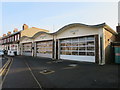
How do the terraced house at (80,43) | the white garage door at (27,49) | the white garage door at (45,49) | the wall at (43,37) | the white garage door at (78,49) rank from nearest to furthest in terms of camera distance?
the terraced house at (80,43) < the white garage door at (78,49) < the wall at (43,37) < the white garage door at (45,49) < the white garage door at (27,49)

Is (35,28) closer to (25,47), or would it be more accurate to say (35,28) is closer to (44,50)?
(25,47)

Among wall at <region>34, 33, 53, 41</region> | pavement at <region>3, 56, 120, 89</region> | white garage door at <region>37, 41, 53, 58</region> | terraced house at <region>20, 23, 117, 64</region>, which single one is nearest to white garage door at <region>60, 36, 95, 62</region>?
terraced house at <region>20, 23, 117, 64</region>

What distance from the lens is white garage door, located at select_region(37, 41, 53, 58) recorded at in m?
15.9

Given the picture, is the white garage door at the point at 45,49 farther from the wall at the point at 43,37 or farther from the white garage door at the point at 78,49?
the white garage door at the point at 78,49

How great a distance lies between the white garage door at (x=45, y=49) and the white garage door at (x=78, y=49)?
2710mm

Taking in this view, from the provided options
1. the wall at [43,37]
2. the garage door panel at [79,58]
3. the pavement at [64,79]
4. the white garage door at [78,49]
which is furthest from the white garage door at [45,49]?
the pavement at [64,79]

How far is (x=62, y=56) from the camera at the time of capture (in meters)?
13.8

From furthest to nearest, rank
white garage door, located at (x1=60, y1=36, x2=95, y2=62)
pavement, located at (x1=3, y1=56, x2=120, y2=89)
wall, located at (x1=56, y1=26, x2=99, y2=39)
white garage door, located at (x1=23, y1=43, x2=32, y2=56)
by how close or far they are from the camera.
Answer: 1. white garage door, located at (x1=23, y1=43, x2=32, y2=56)
2. white garage door, located at (x1=60, y1=36, x2=95, y2=62)
3. wall, located at (x1=56, y1=26, x2=99, y2=39)
4. pavement, located at (x1=3, y1=56, x2=120, y2=89)

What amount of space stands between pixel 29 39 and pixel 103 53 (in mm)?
17400

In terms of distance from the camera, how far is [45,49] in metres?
17.0

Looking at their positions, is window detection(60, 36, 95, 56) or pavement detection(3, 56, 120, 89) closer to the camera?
pavement detection(3, 56, 120, 89)

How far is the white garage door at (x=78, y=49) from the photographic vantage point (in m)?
10.7

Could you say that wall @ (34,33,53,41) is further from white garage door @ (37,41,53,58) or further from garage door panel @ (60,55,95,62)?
garage door panel @ (60,55,95,62)

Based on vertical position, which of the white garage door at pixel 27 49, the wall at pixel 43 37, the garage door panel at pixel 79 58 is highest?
the wall at pixel 43 37
